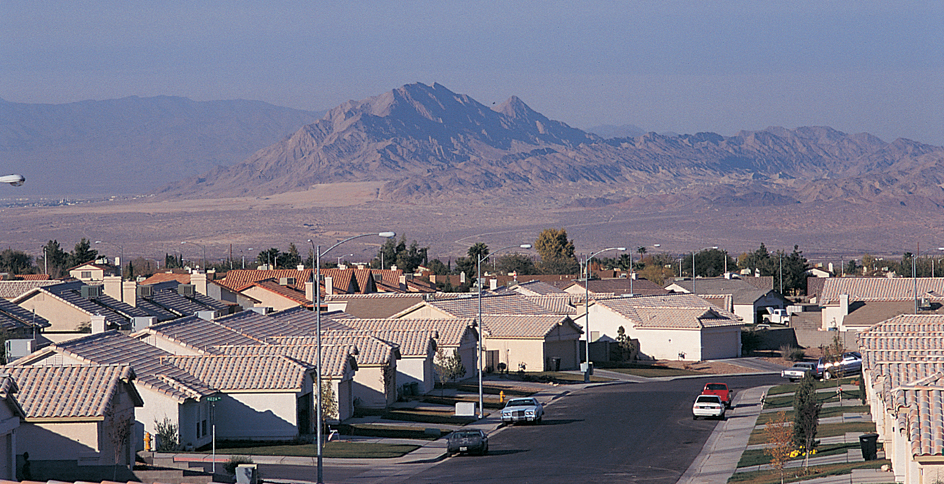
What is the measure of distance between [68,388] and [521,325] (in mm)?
43633

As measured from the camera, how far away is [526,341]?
7356 cm

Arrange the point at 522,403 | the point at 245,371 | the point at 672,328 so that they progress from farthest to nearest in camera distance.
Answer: the point at 672,328 < the point at 522,403 < the point at 245,371

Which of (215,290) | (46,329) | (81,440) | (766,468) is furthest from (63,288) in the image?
(766,468)

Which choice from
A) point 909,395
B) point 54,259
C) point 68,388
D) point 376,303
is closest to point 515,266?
point 54,259

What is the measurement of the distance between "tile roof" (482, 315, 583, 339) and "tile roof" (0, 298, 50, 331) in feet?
86.7

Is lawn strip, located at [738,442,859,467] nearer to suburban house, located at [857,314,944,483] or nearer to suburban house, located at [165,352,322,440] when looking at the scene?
suburban house, located at [857,314,944,483]

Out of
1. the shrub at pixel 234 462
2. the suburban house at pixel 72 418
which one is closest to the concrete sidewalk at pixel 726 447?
the shrub at pixel 234 462

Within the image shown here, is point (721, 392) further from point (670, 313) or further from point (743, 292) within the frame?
point (743, 292)

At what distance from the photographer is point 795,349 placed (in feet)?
290

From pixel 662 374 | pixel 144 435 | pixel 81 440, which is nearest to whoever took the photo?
pixel 81 440

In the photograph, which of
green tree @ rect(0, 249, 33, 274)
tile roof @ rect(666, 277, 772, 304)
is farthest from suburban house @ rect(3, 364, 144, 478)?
green tree @ rect(0, 249, 33, 274)

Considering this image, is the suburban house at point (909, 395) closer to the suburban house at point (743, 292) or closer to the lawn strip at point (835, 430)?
the lawn strip at point (835, 430)

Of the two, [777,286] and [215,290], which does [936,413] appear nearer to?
[215,290]

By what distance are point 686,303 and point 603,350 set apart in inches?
422
